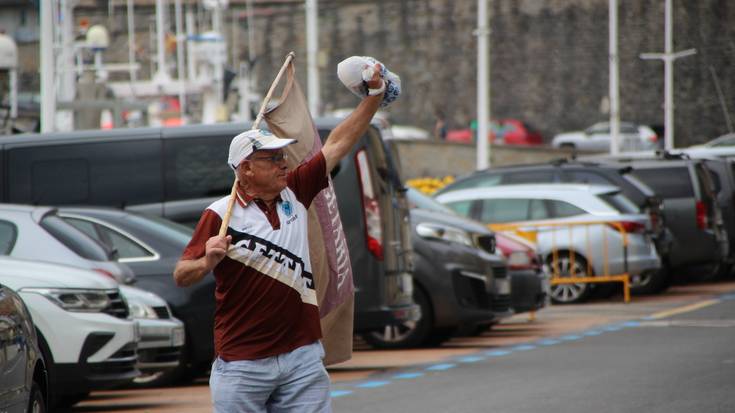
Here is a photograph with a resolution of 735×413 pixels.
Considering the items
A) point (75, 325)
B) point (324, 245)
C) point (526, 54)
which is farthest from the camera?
point (526, 54)

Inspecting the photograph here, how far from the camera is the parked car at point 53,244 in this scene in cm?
1240

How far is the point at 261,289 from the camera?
6820 mm

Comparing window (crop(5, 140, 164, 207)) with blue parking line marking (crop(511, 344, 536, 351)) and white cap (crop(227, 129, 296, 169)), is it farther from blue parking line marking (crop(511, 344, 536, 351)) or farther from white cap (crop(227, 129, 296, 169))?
white cap (crop(227, 129, 296, 169))

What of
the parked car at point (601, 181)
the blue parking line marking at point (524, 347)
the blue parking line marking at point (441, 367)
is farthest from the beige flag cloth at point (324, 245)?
the parked car at point (601, 181)

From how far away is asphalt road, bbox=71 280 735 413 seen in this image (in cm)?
1170

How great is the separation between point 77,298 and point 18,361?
2705 millimetres

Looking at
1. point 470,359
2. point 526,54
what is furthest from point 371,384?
point 526,54

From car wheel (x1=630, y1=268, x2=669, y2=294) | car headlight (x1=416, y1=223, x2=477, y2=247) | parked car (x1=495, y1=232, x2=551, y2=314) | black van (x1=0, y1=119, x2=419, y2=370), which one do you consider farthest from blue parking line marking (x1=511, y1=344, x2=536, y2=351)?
car wheel (x1=630, y1=268, x2=669, y2=294)

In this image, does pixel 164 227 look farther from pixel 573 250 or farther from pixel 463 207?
pixel 573 250

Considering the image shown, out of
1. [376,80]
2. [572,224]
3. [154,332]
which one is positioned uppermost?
[376,80]

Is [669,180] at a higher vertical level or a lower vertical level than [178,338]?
higher

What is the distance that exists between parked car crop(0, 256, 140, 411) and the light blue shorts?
4555 mm

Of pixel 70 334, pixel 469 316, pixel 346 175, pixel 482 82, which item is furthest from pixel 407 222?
pixel 482 82

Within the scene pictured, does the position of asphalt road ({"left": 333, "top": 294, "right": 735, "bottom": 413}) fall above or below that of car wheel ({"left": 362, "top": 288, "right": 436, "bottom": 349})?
below
